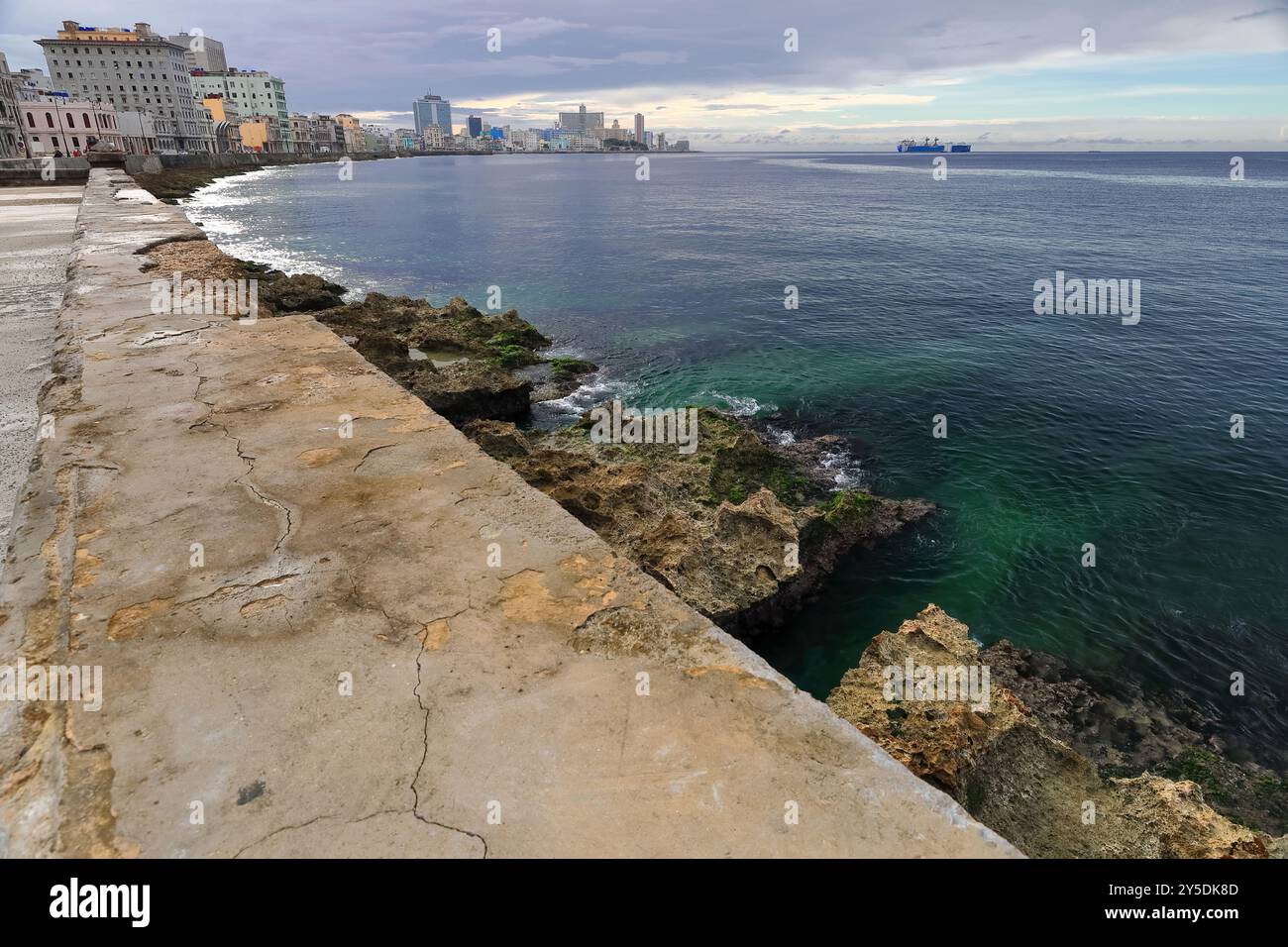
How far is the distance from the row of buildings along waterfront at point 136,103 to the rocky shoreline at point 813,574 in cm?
6539

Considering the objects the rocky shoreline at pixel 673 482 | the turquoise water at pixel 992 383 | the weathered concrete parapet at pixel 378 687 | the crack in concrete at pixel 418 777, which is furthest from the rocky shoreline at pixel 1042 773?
the crack in concrete at pixel 418 777

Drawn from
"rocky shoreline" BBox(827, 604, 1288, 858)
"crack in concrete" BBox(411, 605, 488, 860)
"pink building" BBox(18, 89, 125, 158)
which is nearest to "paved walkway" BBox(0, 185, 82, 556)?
"crack in concrete" BBox(411, 605, 488, 860)

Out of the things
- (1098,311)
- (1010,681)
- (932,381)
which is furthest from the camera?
(1098,311)

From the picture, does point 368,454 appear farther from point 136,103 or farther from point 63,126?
point 136,103

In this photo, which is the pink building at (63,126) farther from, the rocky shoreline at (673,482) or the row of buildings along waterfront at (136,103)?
the rocky shoreline at (673,482)

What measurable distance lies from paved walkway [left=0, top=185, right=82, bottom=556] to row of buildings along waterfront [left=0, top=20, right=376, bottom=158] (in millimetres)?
47246

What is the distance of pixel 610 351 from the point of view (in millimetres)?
24875

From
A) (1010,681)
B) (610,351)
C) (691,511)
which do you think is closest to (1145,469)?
(1010,681)

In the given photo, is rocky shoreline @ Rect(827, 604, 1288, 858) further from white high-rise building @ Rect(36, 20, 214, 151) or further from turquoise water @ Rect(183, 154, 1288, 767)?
white high-rise building @ Rect(36, 20, 214, 151)

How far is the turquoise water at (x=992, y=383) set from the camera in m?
11.5

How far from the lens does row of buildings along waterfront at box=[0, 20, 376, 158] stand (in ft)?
227

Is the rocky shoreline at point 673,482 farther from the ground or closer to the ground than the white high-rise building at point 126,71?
closer to the ground
